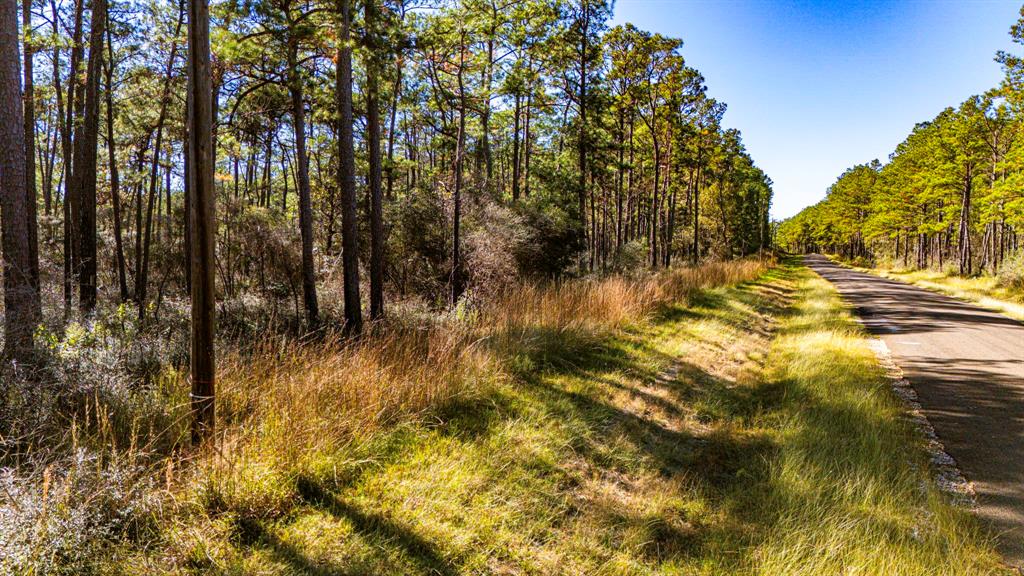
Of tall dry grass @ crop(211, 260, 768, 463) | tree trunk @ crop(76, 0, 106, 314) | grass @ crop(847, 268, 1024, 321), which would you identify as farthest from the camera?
grass @ crop(847, 268, 1024, 321)

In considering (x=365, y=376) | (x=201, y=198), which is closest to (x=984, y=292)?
(x=365, y=376)

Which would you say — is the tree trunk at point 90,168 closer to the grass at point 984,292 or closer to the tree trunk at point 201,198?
the tree trunk at point 201,198

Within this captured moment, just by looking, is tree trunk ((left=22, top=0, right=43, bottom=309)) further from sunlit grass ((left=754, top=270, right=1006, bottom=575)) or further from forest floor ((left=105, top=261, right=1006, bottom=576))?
sunlit grass ((left=754, top=270, right=1006, bottom=575))

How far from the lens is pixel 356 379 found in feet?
13.5

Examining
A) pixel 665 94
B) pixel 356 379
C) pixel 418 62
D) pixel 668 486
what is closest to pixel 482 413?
pixel 356 379

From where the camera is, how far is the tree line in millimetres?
6055

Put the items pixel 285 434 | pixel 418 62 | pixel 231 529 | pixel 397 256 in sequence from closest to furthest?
pixel 231 529 < pixel 285 434 < pixel 418 62 < pixel 397 256

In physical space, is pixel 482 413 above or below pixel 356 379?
below

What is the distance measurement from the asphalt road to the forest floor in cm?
33

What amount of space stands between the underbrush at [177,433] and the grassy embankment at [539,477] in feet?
0.08

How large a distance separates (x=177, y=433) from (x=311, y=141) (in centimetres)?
1714

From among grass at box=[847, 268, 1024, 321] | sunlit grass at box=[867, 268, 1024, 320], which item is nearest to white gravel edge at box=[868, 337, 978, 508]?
grass at box=[847, 268, 1024, 321]

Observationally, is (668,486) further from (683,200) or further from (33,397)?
(683,200)

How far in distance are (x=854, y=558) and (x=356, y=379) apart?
3.87 m
